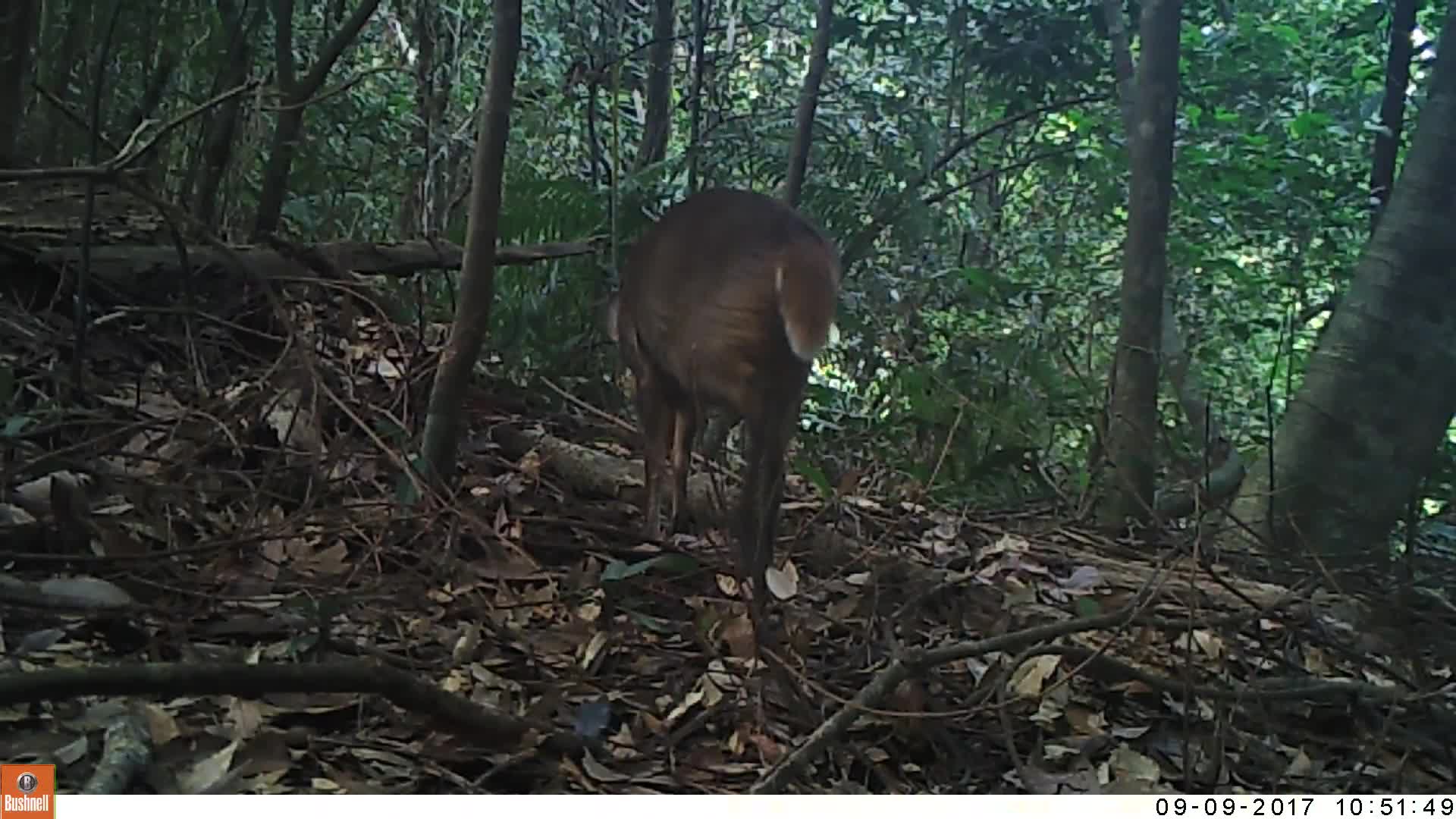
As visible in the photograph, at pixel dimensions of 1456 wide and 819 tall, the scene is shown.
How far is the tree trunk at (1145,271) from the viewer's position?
1490mm

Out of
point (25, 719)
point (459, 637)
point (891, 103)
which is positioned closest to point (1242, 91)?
point (891, 103)

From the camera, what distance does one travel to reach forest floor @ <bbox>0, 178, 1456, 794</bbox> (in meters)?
1.14

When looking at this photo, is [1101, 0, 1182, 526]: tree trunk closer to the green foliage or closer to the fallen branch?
the green foliage

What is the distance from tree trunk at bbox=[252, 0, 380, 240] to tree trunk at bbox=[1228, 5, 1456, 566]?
117 cm

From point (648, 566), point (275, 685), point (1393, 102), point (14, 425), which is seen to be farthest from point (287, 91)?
point (1393, 102)

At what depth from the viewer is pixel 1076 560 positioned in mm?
1508

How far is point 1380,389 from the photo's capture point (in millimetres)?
1496

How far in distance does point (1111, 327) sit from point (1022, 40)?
1.10 ft

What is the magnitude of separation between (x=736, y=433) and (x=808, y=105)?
384 millimetres

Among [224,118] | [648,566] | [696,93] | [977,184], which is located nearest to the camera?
[648,566]

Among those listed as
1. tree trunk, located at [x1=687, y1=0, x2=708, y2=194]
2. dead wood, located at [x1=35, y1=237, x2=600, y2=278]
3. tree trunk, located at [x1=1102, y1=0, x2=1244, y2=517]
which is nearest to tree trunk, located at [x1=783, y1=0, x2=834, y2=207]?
tree trunk, located at [x1=687, y1=0, x2=708, y2=194]

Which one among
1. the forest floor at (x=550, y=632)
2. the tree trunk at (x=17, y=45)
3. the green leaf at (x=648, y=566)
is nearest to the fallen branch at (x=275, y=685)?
the forest floor at (x=550, y=632)

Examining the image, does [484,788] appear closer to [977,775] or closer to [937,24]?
[977,775]

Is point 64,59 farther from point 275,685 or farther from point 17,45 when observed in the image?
point 275,685
